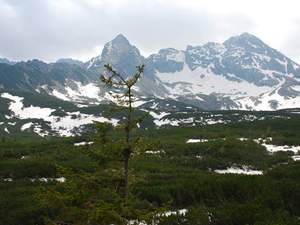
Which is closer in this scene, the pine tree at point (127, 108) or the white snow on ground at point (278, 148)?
the pine tree at point (127, 108)

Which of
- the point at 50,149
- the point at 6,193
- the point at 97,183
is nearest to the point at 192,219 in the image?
the point at 97,183

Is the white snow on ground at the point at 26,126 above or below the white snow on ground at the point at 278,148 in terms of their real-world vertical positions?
above

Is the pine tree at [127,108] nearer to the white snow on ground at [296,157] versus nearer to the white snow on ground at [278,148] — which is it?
the white snow on ground at [296,157]

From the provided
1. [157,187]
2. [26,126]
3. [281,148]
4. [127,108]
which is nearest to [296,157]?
[281,148]

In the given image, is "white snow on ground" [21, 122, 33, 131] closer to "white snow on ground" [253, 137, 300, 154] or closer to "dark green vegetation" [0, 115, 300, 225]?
"dark green vegetation" [0, 115, 300, 225]

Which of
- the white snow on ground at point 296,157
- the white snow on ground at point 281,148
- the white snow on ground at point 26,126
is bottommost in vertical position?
the white snow on ground at point 296,157

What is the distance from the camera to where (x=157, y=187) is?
4769 centimetres

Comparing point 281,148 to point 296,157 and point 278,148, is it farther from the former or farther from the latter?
point 296,157

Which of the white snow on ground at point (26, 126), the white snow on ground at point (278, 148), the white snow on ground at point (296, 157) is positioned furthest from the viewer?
the white snow on ground at point (26, 126)

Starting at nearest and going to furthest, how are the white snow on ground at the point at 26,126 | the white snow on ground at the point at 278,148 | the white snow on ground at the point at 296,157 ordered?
the white snow on ground at the point at 296,157
the white snow on ground at the point at 278,148
the white snow on ground at the point at 26,126

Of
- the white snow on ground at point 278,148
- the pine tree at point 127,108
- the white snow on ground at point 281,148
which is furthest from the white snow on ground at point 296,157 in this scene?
the pine tree at point 127,108

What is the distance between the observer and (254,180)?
159 feet

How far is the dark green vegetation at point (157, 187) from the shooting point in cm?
1975

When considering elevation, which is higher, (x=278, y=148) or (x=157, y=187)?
(x=278, y=148)
